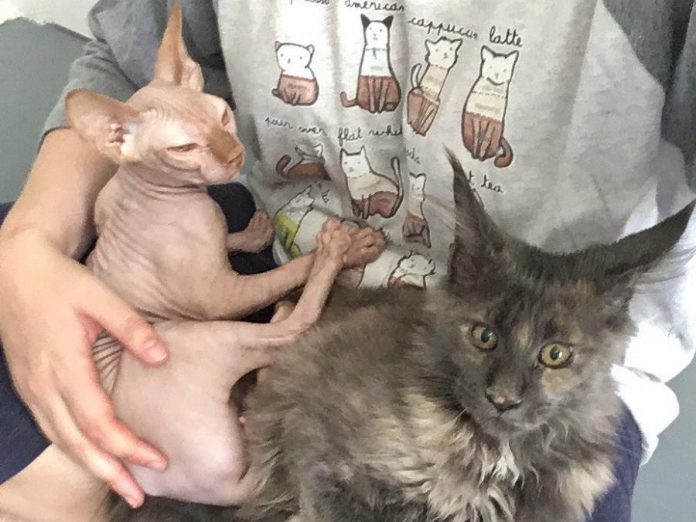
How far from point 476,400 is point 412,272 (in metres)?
0.27

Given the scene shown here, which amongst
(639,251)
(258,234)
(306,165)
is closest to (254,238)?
(258,234)

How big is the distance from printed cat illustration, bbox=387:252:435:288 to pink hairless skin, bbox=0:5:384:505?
0.04 meters

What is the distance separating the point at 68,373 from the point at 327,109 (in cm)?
44

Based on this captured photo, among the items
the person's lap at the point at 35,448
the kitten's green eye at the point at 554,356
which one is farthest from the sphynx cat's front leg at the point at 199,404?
the kitten's green eye at the point at 554,356

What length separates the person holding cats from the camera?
2.74 ft

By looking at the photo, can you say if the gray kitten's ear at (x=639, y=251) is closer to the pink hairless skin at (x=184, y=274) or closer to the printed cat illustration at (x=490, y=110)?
the printed cat illustration at (x=490, y=110)

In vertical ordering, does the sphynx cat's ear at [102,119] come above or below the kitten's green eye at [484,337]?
above

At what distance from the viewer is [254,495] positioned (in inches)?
37.7

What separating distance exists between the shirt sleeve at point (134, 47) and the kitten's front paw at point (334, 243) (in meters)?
0.31

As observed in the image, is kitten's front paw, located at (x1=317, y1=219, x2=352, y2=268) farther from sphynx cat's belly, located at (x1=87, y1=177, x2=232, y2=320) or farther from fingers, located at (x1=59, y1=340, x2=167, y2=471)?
fingers, located at (x1=59, y1=340, x2=167, y2=471)

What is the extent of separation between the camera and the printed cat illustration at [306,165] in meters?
1.10

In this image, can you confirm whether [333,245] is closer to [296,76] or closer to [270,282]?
[270,282]

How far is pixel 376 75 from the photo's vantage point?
1009 millimetres

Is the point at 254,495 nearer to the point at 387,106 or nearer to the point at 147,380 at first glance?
the point at 147,380
